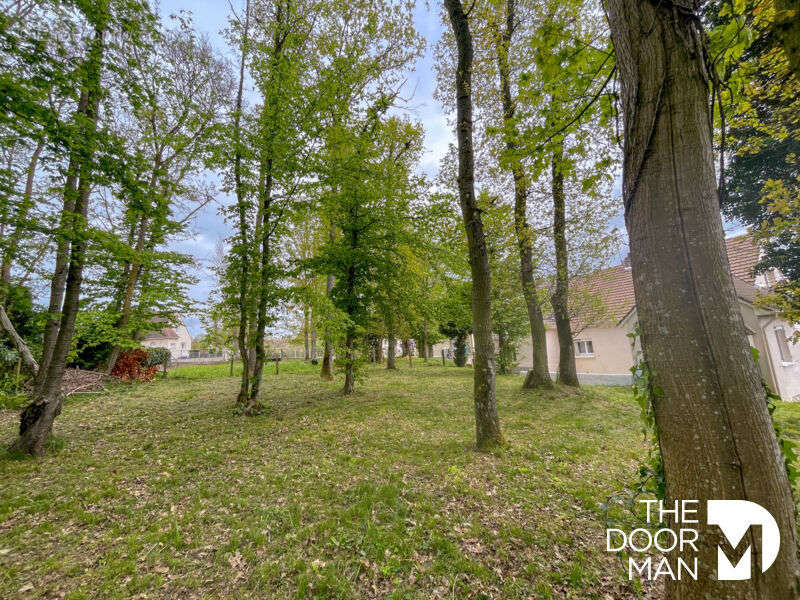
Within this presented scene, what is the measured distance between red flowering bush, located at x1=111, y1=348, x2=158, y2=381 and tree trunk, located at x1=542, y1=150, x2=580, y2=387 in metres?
17.5

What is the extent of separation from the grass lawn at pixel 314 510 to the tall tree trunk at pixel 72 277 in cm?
39

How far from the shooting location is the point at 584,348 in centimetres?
1703

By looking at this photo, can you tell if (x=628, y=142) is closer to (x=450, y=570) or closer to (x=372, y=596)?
(x=450, y=570)

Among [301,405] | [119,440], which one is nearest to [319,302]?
[301,405]

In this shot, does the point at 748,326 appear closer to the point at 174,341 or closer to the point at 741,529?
the point at 741,529

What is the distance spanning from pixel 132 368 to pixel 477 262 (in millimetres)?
15991

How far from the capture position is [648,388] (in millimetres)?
1744

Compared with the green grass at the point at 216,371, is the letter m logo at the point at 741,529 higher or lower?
higher

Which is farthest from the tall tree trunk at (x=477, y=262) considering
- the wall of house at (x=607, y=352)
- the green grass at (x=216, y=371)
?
the wall of house at (x=607, y=352)

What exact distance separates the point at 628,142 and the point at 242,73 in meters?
10.7

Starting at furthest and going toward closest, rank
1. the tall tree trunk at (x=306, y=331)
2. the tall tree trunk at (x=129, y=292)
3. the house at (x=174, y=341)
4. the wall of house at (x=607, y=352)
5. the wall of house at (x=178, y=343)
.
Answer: the wall of house at (x=178, y=343)
the house at (x=174, y=341)
the wall of house at (x=607, y=352)
the tall tree trunk at (x=129, y=292)
the tall tree trunk at (x=306, y=331)

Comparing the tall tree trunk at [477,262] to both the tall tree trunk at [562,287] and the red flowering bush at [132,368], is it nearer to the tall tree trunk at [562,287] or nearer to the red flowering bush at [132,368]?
the tall tree trunk at [562,287]

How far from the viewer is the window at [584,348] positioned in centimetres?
1675

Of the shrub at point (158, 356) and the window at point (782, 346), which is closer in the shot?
the window at point (782, 346)
